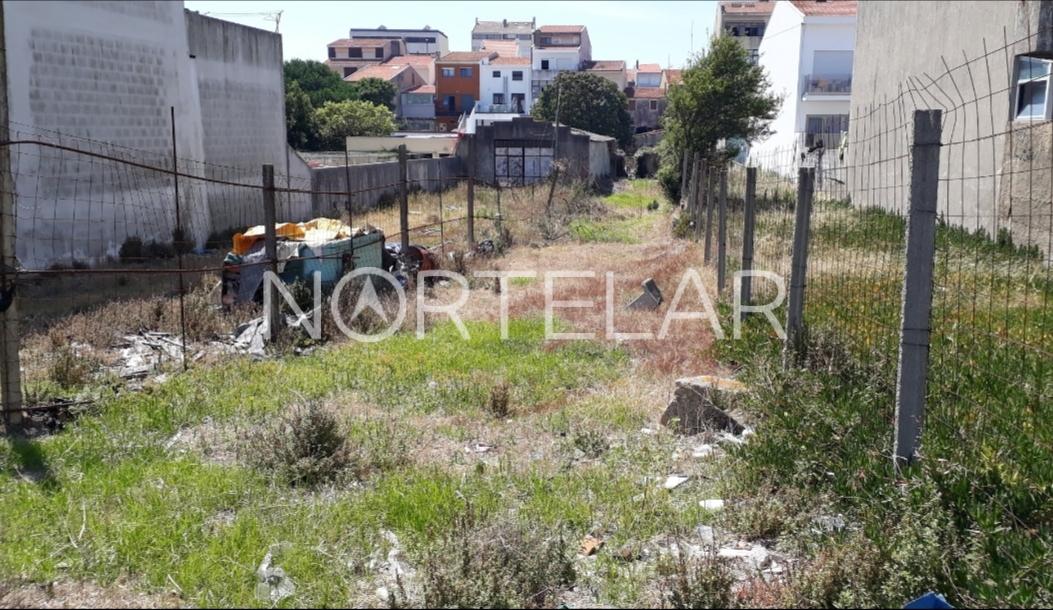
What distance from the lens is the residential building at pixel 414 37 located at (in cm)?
9475

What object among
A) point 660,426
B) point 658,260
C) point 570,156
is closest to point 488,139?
point 570,156

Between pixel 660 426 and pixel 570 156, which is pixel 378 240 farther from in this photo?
pixel 570 156

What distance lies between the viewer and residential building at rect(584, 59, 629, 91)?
73.9 m

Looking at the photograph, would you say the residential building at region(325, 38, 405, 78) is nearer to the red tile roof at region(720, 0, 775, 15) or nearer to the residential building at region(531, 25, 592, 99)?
the residential building at region(531, 25, 592, 99)

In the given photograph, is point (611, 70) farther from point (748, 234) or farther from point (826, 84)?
point (748, 234)

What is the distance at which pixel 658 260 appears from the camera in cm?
1354

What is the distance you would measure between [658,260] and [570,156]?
2101 centimetres

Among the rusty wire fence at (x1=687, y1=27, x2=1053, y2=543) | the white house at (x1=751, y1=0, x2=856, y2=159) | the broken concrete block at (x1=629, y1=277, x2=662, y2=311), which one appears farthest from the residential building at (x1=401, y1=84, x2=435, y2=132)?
the broken concrete block at (x1=629, y1=277, x2=662, y2=311)

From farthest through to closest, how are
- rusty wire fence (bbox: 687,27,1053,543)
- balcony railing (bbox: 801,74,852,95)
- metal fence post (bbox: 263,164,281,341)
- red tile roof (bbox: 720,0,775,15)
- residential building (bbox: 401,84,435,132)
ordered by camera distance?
residential building (bbox: 401,84,435,132)
red tile roof (bbox: 720,0,775,15)
balcony railing (bbox: 801,74,852,95)
metal fence post (bbox: 263,164,281,341)
rusty wire fence (bbox: 687,27,1053,543)

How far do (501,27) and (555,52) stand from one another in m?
29.6

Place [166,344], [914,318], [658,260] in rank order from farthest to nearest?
[658,260]
[166,344]
[914,318]

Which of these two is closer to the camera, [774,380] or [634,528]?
[634,528]

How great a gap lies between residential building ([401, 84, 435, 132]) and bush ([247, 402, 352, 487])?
2572 inches

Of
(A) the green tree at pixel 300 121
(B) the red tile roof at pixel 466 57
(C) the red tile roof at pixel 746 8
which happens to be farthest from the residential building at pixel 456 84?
(A) the green tree at pixel 300 121
